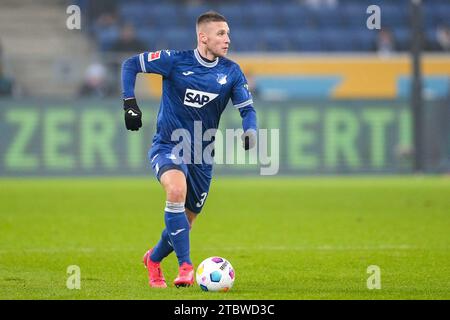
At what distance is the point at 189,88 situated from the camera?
353 inches

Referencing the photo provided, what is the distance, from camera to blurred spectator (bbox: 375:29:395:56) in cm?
2635

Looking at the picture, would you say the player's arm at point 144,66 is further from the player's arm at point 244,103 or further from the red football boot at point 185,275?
the red football boot at point 185,275

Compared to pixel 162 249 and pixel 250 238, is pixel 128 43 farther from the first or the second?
pixel 162 249

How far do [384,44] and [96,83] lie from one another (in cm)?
744

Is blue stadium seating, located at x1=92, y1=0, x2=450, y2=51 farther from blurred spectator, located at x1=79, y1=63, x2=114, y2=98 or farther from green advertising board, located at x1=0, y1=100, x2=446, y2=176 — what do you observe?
green advertising board, located at x1=0, y1=100, x2=446, y2=176

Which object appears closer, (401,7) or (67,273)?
(67,273)

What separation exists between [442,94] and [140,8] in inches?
319

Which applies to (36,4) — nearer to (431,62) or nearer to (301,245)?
(431,62)

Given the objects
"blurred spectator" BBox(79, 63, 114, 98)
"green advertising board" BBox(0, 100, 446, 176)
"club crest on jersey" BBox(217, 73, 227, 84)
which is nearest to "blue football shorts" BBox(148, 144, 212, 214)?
"club crest on jersey" BBox(217, 73, 227, 84)

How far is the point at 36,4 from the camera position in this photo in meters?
27.9

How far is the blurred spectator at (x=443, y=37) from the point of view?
2697 centimetres

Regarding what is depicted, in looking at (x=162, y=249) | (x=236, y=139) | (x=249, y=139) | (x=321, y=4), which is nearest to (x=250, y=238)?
(x=162, y=249)

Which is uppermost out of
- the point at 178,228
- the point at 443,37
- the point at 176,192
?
the point at 443,37
